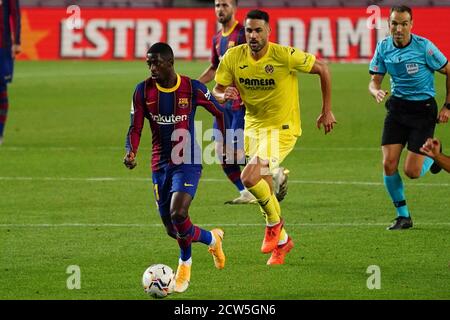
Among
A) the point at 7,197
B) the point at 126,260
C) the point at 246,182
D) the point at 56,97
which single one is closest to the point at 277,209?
the point at 246,182

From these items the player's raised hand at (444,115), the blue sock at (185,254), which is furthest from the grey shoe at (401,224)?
the blue sock at (185,254)

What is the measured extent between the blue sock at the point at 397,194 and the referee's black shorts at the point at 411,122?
1.16 ft

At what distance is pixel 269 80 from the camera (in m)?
10.6

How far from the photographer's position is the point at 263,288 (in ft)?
29.5

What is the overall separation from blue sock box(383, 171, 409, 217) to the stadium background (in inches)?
10.4

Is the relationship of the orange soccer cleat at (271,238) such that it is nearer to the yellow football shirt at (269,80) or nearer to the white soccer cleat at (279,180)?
the yellow football shirt at (269,80)

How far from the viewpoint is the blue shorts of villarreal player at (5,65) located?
17656 mm

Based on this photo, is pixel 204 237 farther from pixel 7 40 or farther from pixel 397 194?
pixel 7 40

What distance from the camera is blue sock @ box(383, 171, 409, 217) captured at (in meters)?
11.8

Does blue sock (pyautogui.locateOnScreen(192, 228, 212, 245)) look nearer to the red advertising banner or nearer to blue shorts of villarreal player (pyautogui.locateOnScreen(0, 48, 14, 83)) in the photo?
blue shorts of villarreal player (pyautogui.locateOnScreen(0, 48, 14, 83))

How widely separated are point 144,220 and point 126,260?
215 cm

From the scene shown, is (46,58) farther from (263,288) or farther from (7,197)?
(263,288)

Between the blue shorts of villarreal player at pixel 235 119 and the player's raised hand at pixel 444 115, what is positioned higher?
the blue shorts of villarreal player at pixel 235 119

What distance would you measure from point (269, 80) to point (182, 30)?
79.7 feet
